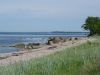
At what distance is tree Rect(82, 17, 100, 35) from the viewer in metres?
71.5

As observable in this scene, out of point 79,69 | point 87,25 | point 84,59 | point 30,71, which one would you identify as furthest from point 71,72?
point 87,25

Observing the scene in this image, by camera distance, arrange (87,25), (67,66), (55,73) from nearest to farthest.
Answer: (55,73)
(67,66)
(87,25)

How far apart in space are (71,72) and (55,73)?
60 centimetres

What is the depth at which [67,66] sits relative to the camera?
15.4m

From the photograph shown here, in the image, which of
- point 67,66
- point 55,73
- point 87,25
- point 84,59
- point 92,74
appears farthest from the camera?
point 87,25

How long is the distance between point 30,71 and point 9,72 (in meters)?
1.17

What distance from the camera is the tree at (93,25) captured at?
7150cm

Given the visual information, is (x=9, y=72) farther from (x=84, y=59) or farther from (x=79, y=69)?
(x=84, y=59)

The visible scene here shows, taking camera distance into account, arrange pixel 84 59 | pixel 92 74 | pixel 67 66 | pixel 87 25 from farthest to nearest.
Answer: pixel 87 25 < pixel 84 59 < pixel 67 66 < pixel 92 74

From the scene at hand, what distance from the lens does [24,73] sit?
1347 cm

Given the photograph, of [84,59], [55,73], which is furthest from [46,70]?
[84,59]

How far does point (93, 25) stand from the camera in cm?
7156

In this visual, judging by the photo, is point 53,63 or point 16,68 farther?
point 53,63

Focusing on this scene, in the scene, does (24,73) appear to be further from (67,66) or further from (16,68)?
(67,66)
